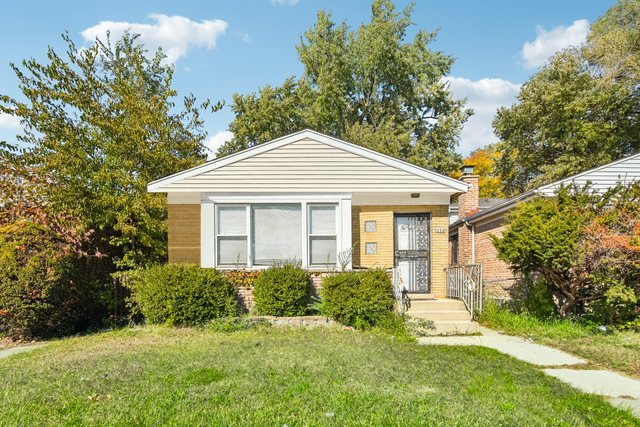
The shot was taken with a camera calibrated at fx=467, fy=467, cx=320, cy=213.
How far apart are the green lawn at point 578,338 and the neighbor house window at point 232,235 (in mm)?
5580

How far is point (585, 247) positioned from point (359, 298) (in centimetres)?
427

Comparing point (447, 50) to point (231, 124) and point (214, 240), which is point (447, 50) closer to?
point (231, 124)

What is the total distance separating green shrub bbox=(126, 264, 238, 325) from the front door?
491cm

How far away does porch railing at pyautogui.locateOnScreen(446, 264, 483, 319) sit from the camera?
33.5ft

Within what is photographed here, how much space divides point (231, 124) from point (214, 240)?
65.4 ft

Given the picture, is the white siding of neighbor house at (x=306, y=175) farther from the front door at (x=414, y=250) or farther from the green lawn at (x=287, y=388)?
the green lawn at (x=287, y=388)

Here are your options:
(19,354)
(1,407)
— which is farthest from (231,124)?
(1,407)

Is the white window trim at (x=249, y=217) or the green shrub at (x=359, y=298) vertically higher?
the white window trim at (x=249, y=217)

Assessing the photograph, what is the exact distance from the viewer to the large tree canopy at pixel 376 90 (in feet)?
101

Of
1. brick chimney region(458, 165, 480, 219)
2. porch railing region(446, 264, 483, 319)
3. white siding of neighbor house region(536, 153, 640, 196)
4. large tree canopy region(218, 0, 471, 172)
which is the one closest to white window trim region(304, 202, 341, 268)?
porch railing region(446, 264, 483, 319)

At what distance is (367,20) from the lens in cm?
3356

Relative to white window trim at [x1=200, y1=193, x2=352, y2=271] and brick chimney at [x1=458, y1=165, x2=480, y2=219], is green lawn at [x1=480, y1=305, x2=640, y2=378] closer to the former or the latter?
white window trim at [x1=200, y1=193, x2=352, y2=271]

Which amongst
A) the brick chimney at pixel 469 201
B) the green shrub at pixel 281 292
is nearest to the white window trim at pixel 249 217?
the green shrub at pixel 281 292

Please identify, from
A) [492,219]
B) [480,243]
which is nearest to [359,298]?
[492,219]
